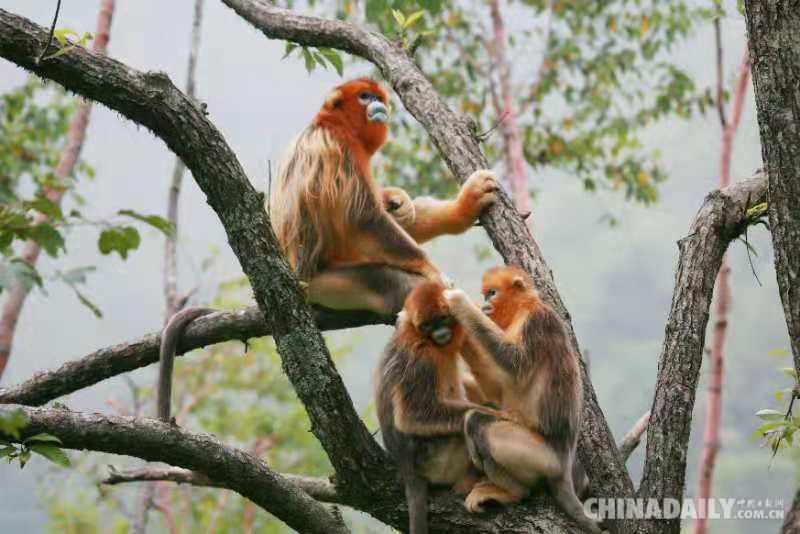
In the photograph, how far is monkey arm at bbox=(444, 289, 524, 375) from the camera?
3.69 metres

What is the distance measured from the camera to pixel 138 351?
4.84 metres

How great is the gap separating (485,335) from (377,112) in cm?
195

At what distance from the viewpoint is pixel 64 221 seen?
299 cm

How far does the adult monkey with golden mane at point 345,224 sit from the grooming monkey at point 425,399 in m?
0.86

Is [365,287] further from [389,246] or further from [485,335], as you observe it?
[485,335]

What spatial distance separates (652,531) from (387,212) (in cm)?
249

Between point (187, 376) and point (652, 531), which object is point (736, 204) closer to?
point (652, 531)

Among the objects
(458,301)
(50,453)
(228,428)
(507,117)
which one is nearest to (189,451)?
(50,453)

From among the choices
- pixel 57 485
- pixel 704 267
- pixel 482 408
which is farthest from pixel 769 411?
pixel 57 485

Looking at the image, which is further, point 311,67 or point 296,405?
point 296,405

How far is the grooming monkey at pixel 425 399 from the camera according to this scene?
143 inches

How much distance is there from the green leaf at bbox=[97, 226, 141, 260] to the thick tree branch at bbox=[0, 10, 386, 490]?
0.43 m

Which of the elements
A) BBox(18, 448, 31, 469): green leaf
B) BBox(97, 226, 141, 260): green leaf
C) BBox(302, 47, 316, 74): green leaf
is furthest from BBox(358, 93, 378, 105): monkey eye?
BBox(18, 448, 31, 469): green leaf

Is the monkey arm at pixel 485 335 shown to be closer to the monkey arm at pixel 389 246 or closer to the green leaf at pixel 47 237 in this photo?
the monkey arm at pixel 389 246
